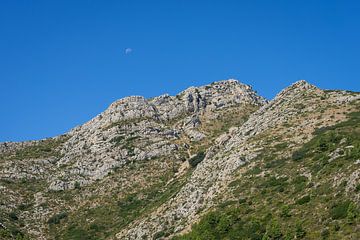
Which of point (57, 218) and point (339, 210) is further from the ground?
point (57, 218)

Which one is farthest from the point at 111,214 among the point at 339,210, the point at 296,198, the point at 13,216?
the point at 339,210

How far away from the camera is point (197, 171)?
105 metres

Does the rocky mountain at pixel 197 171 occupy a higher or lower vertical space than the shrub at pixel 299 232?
higher

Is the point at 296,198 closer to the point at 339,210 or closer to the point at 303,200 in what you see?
the point at 303,200

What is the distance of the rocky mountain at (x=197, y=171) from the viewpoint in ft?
220

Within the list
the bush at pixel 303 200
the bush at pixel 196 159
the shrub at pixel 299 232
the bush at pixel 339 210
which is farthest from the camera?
the bush at pixel 196 159

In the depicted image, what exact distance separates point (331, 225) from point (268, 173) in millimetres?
27611

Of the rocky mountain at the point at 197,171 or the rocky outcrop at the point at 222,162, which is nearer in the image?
the rocky mountain at the point at 197,171

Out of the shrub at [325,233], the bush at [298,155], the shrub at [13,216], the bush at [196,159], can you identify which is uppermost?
the shrub at [13,216]

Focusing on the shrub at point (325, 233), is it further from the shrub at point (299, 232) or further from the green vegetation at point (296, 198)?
the shrub at point (299, 232)

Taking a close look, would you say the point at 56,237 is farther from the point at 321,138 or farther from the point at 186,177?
the point at 321,138

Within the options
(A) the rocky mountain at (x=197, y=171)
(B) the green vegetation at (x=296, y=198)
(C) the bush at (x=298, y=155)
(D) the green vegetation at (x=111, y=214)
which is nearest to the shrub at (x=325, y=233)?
(B) the green vegetation at (x=296, y=198)

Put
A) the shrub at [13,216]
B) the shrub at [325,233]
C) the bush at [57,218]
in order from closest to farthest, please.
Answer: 1. the shrub at [325,233]
2. the shrub at [13,216]
3. the bush at [57,218]

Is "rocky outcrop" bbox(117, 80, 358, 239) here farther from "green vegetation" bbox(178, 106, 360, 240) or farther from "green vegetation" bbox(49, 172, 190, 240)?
"green vegetation" bbox(49, 172, 190, 240)
